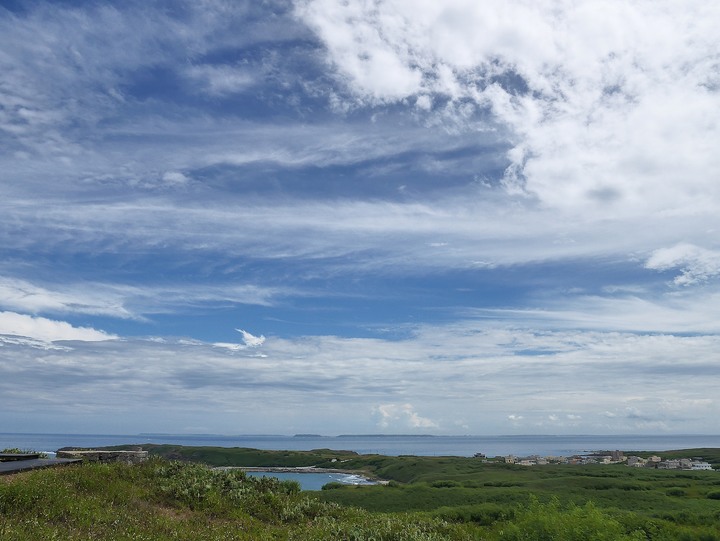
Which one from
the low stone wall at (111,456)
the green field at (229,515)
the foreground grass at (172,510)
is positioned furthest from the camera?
the low stone wall at (111,456)

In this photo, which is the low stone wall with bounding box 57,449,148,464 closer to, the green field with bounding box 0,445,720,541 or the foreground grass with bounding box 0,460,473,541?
the green field with bounding box 0,445,720,541

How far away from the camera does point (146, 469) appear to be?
25578 millimetres

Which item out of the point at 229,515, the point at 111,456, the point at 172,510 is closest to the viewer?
the point at 172,510

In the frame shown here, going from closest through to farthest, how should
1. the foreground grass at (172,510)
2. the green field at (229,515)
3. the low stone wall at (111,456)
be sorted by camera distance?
the foreground grass at (172,510), the green field at (229,515), the low stone wall at (111,456)

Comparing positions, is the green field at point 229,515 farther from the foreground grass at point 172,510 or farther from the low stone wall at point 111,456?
the low stone wall at point 111,456

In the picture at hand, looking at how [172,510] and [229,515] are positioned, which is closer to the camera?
[172,510]

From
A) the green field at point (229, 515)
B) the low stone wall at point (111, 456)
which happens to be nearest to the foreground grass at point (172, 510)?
the green field at point (229, 515)

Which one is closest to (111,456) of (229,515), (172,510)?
(172,510)

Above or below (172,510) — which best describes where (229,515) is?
below

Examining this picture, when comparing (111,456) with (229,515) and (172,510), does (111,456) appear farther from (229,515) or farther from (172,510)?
(229,515)

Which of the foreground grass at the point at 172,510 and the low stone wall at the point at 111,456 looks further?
the low stone wall at the point at 111,456

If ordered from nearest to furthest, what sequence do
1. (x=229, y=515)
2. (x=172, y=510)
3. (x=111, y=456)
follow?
(x=172, y=510)
(x=229, y=515)
(x=111, y=456)

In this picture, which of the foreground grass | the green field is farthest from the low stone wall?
the foreground grass

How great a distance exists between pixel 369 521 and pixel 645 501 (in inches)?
1252
